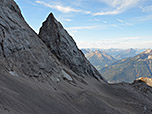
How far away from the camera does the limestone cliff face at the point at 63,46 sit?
158 ft

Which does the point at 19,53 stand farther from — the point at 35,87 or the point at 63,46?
the point at 63,46

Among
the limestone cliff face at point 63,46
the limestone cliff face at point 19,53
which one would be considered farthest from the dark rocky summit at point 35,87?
the limestone cliff face at point 63,46

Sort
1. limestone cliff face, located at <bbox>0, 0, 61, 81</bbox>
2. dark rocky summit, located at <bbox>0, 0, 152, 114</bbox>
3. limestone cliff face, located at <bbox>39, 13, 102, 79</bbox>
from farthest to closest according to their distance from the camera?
limestone cliff face, located at <bbox>39, 13, 102, 79</bbox>
limestone cliff face, located at <bbox>0, 0, 61, 81</bbox>
dark rocky summit, located at <bbox>0, 0, 152, 114</bbox>

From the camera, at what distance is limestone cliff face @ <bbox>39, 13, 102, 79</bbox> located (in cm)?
4803

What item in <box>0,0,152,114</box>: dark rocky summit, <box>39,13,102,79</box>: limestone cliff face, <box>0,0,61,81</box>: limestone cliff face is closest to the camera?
<box>0,0,152,114</box>: dark rocky summit

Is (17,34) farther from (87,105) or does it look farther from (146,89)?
(146,89)

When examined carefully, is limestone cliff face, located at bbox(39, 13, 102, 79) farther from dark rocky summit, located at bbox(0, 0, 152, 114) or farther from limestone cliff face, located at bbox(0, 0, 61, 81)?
limestone cliff face, located at bbox(0, 0, 61, 81)

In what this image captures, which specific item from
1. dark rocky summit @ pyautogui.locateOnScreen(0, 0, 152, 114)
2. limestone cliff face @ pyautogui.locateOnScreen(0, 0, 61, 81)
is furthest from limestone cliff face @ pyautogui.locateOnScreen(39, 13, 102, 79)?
limestone cliff face @ pyautogui.locateOnScreen(0, 0, 61, 81)

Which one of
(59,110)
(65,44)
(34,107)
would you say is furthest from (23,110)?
(65,44)

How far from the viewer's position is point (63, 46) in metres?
49.8

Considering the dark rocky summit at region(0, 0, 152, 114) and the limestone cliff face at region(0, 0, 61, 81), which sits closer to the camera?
the dark rocky summit at region(0, 0, 152, 114)

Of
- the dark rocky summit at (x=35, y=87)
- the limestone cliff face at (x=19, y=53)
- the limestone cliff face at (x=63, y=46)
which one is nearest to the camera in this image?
the dark rocky summit at (x=35, y=87)

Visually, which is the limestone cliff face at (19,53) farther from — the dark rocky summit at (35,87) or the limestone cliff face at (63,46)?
the limestone cliff face at (63,46)

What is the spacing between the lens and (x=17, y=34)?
31188 millimetres
